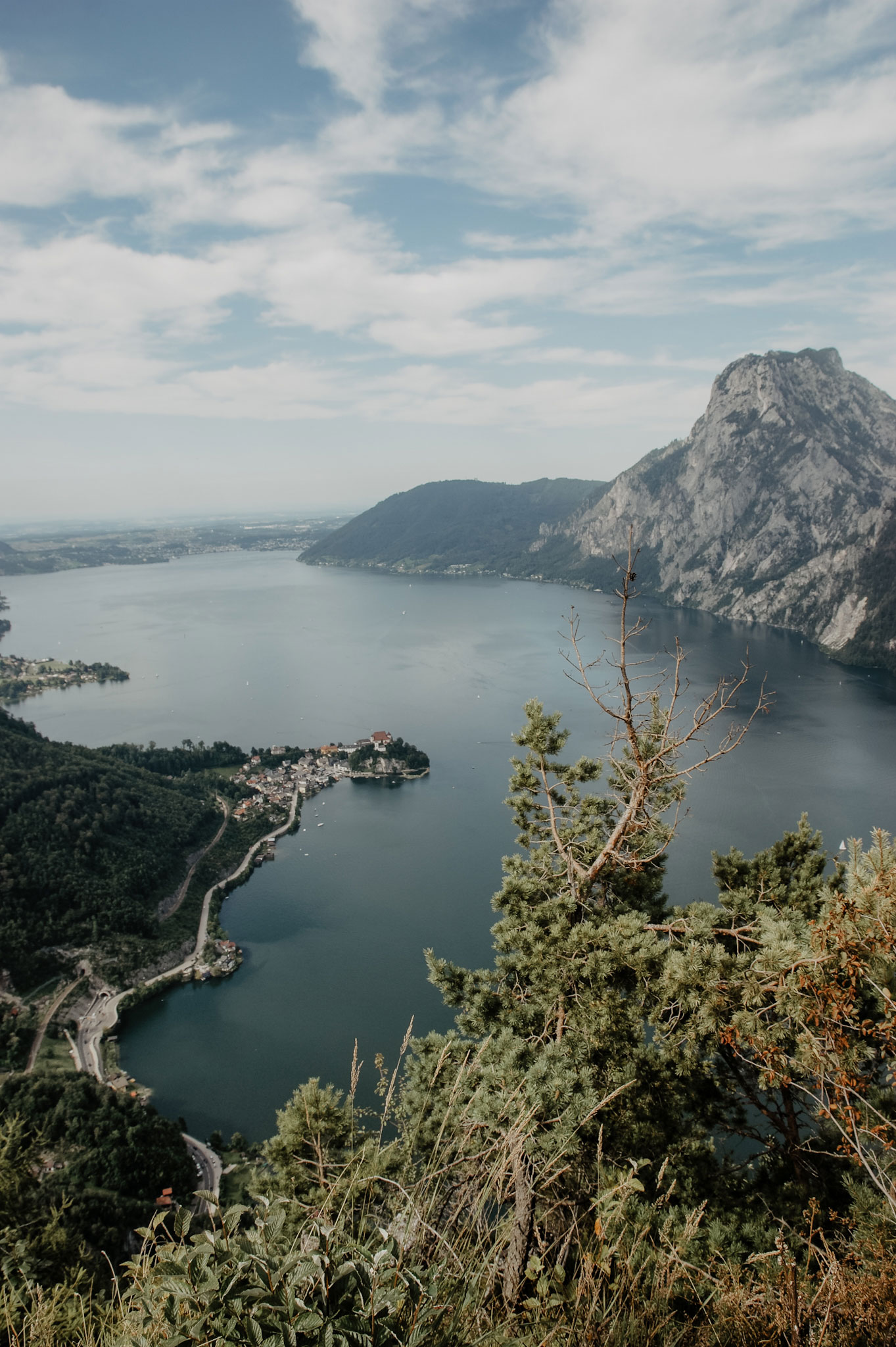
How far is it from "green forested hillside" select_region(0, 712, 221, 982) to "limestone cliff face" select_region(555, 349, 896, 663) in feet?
217

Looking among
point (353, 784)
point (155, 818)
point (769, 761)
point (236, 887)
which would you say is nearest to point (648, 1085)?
point (236, 887)

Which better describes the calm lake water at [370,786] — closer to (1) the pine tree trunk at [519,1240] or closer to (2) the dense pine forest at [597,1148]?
(2) the dense pine forest at [597,1148]

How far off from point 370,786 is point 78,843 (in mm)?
13448

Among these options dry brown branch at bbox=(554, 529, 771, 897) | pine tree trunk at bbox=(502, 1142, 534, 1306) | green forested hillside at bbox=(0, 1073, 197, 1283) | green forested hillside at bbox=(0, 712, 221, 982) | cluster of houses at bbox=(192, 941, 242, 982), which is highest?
dry brown branch at bbox=(554, 529, 771, 897)

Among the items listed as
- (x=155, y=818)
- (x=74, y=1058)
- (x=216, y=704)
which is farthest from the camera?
(x=216, y=704)

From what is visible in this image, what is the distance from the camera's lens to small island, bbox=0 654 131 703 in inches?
2051

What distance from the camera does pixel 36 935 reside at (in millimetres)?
19703

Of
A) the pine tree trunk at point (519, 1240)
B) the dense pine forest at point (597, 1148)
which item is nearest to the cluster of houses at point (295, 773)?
the dense pine forest at point (597, 1148)

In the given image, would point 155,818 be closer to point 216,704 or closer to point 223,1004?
point 223,1004

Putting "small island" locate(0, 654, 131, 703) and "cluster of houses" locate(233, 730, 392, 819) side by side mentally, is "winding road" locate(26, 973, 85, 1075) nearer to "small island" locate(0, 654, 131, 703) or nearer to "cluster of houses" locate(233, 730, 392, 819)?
"cluster of houses" locate(233, 730, 392, 819)

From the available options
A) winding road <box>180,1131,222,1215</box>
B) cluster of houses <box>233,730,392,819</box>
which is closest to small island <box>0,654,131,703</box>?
cluster of houses <box>233,730,392,819</box>

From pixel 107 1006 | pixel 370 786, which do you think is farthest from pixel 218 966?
pixel 370 786

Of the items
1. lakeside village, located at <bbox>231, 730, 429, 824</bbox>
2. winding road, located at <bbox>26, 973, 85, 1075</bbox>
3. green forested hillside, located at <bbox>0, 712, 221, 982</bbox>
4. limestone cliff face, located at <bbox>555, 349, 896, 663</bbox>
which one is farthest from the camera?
limestone cliff face, located at <bbox>555, 349, 896, 663</bbox>

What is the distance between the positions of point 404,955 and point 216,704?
30.9 m
